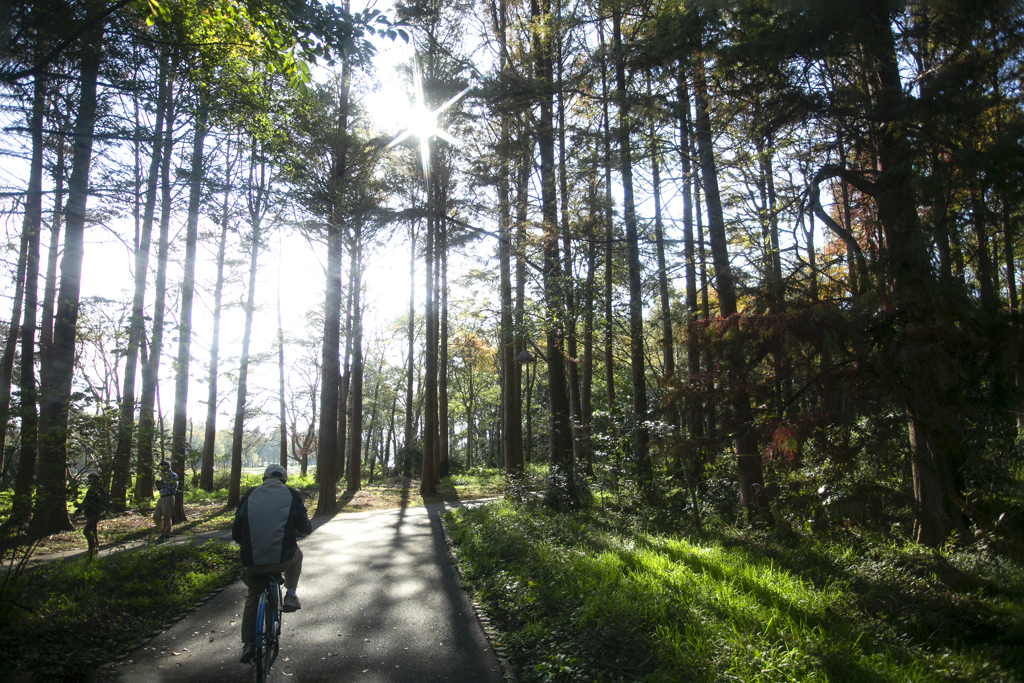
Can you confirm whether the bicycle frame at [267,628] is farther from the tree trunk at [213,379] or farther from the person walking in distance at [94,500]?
the tree trunk at [213,379]

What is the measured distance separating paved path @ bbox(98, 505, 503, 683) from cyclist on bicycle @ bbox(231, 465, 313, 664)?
479 millimetres

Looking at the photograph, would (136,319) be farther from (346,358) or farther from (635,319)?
(346,358)

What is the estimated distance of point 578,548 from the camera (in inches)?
320

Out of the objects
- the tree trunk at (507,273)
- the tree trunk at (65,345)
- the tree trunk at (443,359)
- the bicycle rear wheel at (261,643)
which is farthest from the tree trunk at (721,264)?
the tree trunk at (443,359)

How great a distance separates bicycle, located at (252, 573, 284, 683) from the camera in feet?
14.7

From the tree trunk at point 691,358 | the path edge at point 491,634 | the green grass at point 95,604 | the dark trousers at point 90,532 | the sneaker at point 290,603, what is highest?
the tree trunk at point 691,358

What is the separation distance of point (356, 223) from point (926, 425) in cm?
1230

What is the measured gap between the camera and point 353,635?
18.6 feet

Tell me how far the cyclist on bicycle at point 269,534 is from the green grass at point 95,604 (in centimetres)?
147

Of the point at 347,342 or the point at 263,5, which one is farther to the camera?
the point at 347,342

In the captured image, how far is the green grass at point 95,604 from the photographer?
15.9 feet

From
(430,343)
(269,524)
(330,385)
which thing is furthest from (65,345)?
(430,343)

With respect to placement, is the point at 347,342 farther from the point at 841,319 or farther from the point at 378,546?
the point at 841,319

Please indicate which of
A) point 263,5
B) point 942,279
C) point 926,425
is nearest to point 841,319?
point 942,279
